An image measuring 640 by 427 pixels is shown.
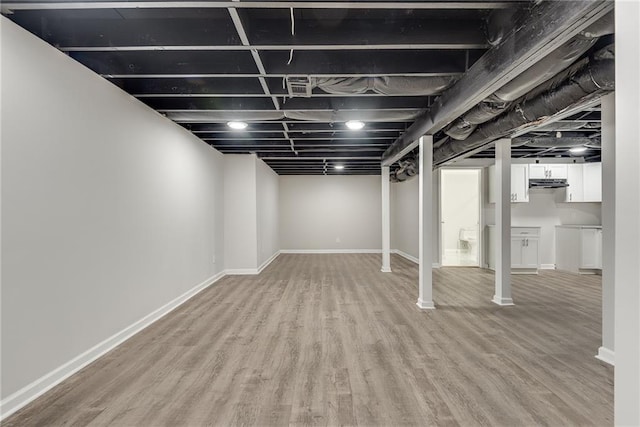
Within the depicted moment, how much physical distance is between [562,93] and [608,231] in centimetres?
125

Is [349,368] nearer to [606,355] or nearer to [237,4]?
[606,355]

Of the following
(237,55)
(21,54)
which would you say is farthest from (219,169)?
(21,54)

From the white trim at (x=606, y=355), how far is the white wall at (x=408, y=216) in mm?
4259

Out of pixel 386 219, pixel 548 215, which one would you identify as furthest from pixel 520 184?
pixel 386 219

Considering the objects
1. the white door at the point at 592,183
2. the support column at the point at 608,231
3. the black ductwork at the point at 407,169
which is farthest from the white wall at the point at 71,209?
the white door at the point at 592,183

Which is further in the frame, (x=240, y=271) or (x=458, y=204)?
(x=458, y=204)

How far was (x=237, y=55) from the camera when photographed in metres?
2.56

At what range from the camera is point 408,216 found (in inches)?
325

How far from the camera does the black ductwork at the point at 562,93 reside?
200 centimetres

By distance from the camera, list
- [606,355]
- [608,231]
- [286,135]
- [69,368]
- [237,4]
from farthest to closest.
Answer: [286,135] < [608,231] < [606,355] < [69,368] < [237,4]

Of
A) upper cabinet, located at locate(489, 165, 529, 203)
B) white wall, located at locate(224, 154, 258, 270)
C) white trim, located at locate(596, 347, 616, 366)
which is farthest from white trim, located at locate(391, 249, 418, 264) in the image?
white trim, located at locate(596, 347, 616, 366)

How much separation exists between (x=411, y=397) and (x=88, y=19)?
335 centimetres

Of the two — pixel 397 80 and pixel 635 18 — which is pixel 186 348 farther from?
pixel 635 18

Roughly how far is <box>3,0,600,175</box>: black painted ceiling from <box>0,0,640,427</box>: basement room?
0.02 metres
